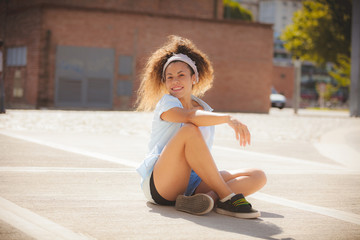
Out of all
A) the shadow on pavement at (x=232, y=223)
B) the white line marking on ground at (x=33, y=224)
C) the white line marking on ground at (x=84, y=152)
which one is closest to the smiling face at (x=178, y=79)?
the shadow on pavement at (x=232, y=223)

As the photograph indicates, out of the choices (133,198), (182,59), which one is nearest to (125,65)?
(133,198)

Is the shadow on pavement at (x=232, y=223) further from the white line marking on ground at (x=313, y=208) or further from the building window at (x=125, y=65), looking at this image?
the building window at (x=125, y=65)

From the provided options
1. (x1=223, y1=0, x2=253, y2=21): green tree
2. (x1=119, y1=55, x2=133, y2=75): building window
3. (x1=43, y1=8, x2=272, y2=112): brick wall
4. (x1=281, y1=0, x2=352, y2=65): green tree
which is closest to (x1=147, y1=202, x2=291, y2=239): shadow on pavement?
(x1=43, y1=8, x2=272, y2=112): brick wall

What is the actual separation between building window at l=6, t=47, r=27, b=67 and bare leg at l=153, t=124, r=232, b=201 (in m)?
28.2

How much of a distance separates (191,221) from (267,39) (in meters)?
31.3

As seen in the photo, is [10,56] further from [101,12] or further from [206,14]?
[206,14]

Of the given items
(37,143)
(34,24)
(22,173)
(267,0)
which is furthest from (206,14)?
(267,0)

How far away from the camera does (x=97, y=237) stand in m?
3.21

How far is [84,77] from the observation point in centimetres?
3008

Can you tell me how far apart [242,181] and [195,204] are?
490mm

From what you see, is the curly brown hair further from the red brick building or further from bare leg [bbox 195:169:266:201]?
the red brick building

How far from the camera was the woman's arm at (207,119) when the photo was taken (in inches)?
150

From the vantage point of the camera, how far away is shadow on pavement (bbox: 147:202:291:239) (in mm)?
3531

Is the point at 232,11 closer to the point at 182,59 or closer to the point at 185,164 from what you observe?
the point at 182,59
